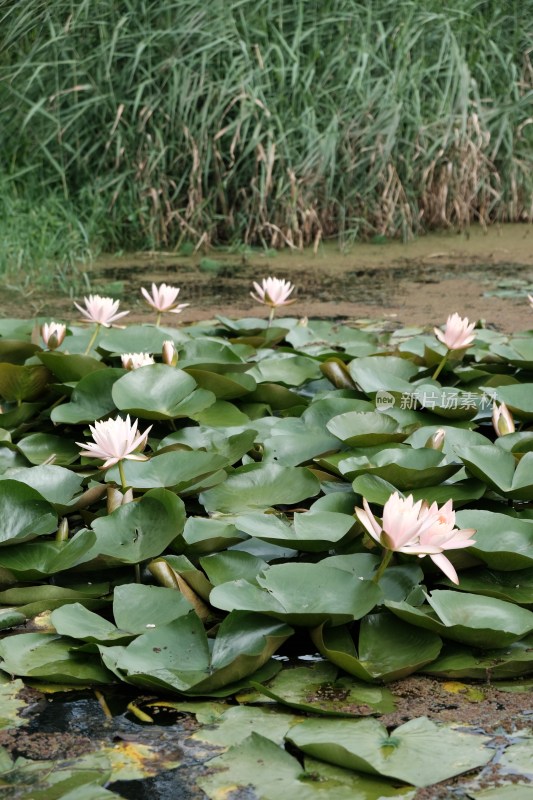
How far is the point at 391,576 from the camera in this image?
4.90 feet

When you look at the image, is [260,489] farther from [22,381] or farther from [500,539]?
[22,381]

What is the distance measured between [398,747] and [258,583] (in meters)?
0.35

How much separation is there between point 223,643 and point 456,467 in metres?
0.59

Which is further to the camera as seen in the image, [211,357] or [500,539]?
[211,357]

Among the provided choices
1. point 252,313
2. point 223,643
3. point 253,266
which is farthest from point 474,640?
point 253,266

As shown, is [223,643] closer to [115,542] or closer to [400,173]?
[115,542]

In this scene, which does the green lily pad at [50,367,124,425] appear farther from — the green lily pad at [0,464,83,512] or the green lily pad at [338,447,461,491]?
the green lily pad at [338,447,461,491]

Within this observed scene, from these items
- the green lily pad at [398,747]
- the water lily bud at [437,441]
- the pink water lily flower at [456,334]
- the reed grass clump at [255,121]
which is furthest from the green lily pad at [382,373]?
the reed grass clump at [255,121]

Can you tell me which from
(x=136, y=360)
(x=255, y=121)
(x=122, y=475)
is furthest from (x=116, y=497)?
(x=255, y=121)

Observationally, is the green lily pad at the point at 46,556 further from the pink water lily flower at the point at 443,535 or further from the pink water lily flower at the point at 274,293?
the pink water lily flower at the point at 274,293

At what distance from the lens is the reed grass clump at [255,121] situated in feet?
15.6

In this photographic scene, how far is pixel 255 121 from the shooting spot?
15.9 feet

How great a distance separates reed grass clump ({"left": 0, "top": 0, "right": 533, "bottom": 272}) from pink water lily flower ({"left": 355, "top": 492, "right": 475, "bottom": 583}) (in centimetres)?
349

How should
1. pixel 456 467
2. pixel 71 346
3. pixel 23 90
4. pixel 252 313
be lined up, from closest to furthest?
1. pixel 456 467
2. pixel 71 346
3. pixel 252 313
4. pixel 23 90
